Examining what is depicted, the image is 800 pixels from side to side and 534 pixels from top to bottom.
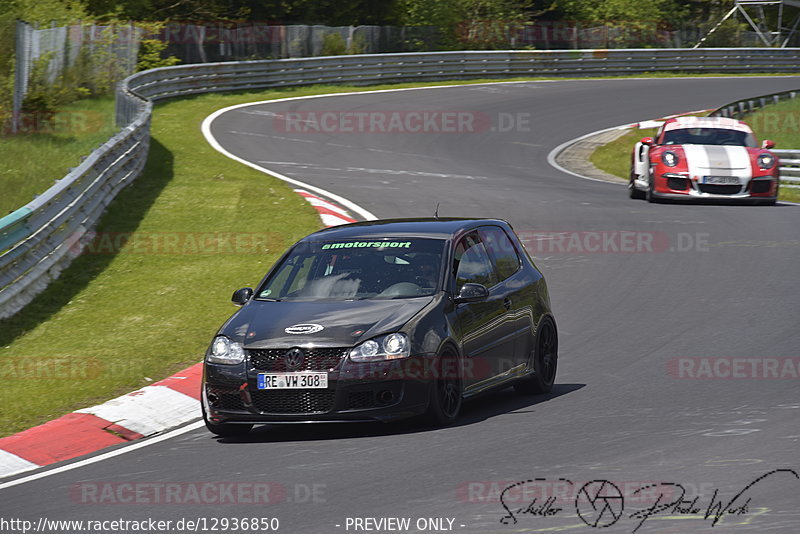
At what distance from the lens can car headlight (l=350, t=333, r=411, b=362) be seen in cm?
818

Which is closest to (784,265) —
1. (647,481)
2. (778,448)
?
(778,448)

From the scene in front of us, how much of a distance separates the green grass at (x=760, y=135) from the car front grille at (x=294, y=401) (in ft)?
63.8

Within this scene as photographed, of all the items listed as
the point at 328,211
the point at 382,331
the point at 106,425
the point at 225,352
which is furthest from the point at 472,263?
the point at 328,211

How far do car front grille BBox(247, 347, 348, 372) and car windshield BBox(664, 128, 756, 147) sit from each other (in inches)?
567

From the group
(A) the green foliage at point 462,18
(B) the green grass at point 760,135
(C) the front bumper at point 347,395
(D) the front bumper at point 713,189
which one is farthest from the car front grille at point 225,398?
(A) the green foliage at point 462,18

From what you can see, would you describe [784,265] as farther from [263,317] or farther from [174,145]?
[174,145]

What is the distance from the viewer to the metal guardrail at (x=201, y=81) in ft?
44.6

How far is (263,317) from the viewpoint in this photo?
28.5ft

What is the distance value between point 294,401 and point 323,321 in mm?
561

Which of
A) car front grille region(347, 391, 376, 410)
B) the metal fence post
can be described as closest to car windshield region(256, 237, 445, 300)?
car front grille region(347, 391, 376, 410)

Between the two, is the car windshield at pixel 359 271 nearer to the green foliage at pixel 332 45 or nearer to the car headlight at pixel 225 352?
the car headlight at pixel 225 352

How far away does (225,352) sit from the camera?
8516 mm

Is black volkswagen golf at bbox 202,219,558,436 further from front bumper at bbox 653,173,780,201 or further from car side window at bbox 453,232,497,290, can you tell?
front bumper at bbox 653,173,780,201

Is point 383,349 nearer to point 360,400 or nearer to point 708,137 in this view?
point 360,400
